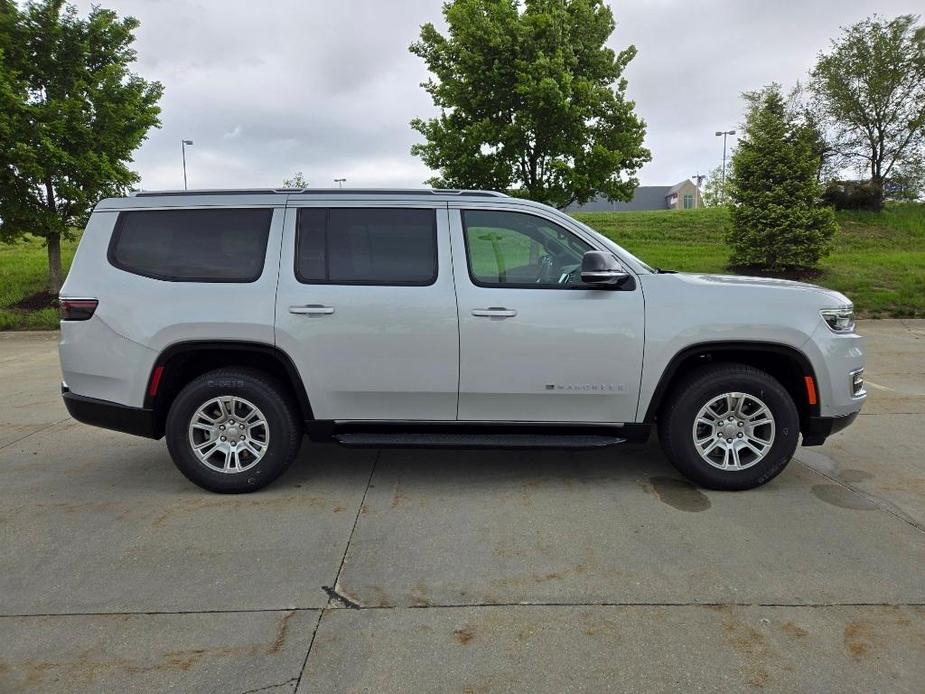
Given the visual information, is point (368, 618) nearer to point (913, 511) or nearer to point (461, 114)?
point (913, 511)

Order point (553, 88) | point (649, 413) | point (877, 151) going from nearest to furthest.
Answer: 1. point (649, 413)
2. point (553, 88)
3. point (877, 151)

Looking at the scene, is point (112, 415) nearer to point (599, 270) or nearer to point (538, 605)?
point (538, 605)

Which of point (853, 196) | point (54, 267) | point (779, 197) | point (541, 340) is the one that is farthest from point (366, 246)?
point (853, 196)

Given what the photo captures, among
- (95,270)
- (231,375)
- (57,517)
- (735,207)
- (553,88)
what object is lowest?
(57,517)

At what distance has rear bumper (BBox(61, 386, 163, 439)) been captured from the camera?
150 inches

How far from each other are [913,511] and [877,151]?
26220mm

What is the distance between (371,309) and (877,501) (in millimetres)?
3446

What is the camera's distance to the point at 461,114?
13.5 meters

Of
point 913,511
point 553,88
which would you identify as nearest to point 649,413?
point 913,511

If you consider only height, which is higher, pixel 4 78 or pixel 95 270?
pixel 4 78

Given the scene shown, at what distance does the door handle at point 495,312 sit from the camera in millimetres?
3703

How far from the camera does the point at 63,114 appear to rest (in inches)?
457

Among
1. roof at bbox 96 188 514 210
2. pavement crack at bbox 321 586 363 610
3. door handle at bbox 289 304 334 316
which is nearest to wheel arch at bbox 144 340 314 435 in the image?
door handle at bbox 289 304 334 316

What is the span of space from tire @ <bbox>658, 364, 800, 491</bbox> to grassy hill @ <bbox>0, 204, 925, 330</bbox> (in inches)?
409
